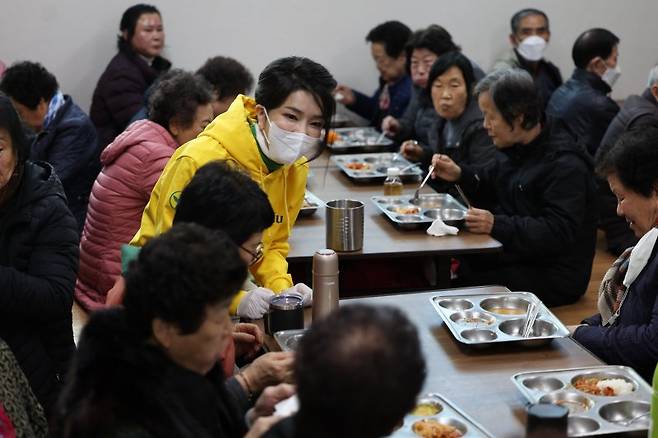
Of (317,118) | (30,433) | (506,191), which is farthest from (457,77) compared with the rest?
(30,433)

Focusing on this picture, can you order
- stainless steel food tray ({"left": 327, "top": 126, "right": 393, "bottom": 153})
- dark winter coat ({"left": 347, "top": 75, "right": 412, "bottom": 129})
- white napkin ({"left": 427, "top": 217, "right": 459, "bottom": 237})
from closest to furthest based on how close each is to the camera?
white napkin ({"left": 427, "top": 217, "right": 459, "bottom": 237}) → stainless steel food tray ({"left": 327, "top": 126, "right": 393, "bottom": 153}) → dark winter coat ({"left": 347, "top": 75, "right": 412, "bottom": 129})

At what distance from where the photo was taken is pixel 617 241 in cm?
506

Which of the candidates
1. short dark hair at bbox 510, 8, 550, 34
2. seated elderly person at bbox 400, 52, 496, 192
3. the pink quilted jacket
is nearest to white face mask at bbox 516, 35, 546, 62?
short dark hair at bbox 510, 8, 550, 34

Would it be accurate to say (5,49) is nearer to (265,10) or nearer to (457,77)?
(265,10)

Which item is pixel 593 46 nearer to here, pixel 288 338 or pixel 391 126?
pixel 391 126

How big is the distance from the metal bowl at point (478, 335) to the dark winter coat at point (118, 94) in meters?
3.75

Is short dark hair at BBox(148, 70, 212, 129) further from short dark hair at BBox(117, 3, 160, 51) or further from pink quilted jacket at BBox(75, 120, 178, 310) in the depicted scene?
short dark hair at BBox(117, 3, 160, 51)

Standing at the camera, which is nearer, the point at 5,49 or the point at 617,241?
the point at 617,241

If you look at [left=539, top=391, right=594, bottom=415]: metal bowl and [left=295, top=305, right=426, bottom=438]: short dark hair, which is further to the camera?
[left=539, top=391, right=594, bottom=415]: metal bowl

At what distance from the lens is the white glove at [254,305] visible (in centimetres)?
258

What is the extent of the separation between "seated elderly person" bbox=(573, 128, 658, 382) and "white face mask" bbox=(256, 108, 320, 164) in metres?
0.89

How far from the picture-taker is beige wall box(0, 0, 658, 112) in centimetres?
614

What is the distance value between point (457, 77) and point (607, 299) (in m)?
2.12

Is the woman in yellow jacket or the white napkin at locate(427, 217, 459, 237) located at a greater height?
the woman in yellow jacket
